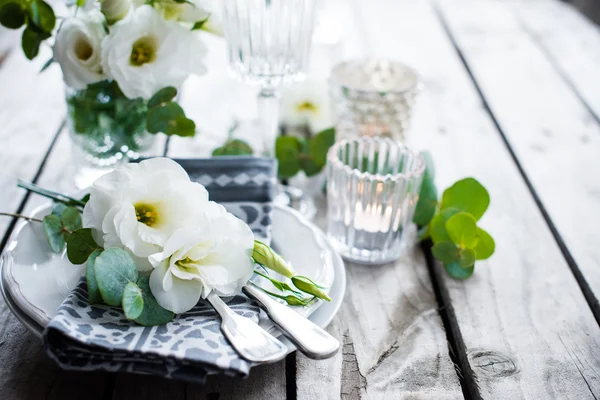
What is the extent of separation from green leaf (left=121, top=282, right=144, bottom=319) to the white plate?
8 cm

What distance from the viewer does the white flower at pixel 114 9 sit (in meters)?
0.74

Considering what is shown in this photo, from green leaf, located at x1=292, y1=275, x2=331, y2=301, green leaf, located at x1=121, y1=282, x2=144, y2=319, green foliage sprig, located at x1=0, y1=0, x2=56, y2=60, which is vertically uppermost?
green foliage sprig, located at x1=0, y1=0, x2=56, y2=60

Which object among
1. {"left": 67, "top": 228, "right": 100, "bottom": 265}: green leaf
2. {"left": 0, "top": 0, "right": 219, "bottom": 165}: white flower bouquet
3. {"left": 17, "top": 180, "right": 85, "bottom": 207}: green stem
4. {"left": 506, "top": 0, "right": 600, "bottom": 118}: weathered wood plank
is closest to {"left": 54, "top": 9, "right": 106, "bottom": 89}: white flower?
{"left": 0, "top": 0, "right": 219, "bottom": 165}: white flower bouquet

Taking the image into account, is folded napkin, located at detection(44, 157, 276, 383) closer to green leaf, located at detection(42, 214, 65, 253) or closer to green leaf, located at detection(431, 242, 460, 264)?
green leaf, located at detection(42, 214, 65, 253)

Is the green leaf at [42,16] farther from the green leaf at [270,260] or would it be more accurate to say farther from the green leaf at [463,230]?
the green leaf at [463,230]

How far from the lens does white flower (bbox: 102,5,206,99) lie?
75 cm

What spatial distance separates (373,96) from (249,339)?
19.7 inches

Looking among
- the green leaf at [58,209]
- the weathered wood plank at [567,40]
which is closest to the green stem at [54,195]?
A: the green leaf at [58,209]

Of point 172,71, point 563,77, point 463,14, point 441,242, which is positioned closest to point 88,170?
point 172,71

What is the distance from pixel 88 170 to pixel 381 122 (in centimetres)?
42

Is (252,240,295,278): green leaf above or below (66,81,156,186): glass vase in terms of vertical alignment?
above

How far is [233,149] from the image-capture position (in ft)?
2.92

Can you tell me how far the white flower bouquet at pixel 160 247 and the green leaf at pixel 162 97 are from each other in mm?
205

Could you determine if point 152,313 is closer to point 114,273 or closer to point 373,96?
point 114,273
